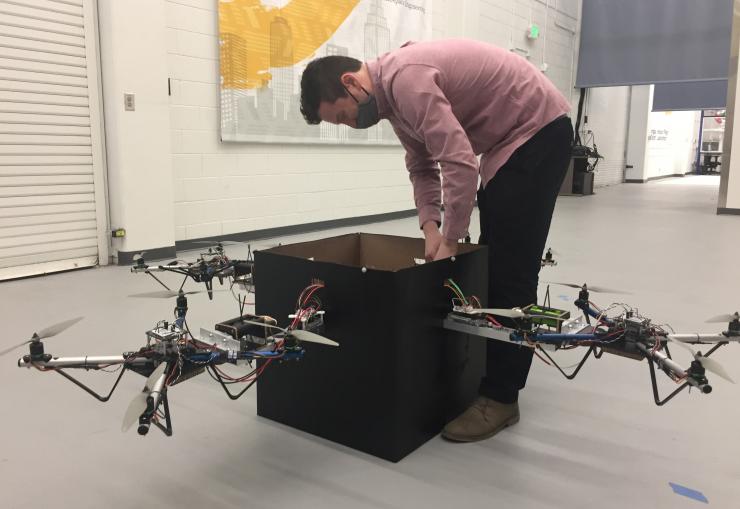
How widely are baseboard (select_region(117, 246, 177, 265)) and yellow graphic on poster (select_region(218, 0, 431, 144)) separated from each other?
0.95m

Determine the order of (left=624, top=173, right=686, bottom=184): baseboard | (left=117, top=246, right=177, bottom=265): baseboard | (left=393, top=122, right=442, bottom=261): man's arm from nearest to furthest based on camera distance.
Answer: (left=393, top=122, right=442, bottom=261): man's arm, (left=117, top=246, right=177, bottom=265): baseboard, (left=624, top=173, right=686, bottom=184): baseboard

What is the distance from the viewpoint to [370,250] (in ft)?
6.37

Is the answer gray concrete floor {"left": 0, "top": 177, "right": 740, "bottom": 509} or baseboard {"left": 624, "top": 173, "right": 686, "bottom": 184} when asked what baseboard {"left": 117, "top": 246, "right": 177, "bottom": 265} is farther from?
baseboard {"left": 624, "top": 173, "right": 686, "bottom": 184}

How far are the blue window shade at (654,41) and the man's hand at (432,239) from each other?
8.56 m

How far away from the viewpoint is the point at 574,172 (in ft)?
31.1

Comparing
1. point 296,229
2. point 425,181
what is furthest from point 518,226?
point 296,229

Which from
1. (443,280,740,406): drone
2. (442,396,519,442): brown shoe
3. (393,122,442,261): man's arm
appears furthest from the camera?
(393,122,442,261): man's arm

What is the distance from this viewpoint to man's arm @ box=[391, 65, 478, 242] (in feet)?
4.45

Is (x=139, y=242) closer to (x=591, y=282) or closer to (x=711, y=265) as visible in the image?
(x=591, y=282)

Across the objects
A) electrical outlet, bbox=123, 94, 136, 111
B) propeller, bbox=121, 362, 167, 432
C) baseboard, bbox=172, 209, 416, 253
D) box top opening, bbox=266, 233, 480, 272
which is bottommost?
A: baseboard, bbox=172, 209, 416, 253

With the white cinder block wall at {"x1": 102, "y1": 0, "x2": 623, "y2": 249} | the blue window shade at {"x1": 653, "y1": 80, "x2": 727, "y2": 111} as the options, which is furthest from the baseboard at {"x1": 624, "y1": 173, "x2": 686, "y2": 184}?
the white cinder block wall at {"x1": 102, "y1": 0, "x2": 623, "y2": 249}

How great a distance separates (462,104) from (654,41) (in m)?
8.81

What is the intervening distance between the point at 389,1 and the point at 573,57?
5293 millimetres

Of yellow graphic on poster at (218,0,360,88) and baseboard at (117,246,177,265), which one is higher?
yellow graphic on poster at (218,0,360,88)
